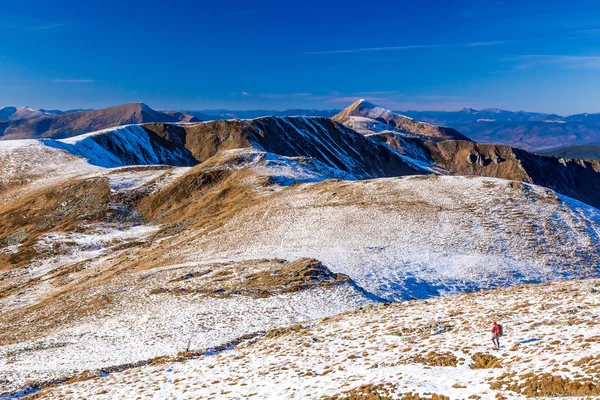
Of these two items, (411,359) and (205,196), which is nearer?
(411,359)

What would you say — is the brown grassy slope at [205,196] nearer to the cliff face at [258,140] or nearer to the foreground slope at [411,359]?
the foreground slope at [411,359]

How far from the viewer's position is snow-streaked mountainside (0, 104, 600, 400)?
16969 mm

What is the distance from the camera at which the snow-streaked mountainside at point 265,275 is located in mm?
16969

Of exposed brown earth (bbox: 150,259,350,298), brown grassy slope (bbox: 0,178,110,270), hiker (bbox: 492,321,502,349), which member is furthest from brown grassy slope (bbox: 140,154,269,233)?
hiker (bbox: 492,321,502,349)

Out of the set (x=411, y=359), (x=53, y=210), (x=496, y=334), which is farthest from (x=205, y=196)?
(x=496, y=334)

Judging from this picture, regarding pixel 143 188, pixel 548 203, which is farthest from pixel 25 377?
pixel 143 188

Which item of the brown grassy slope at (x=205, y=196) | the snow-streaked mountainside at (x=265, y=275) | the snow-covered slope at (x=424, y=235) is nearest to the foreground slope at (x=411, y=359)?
the snow-streaked mountainside at (x=265, y=275)

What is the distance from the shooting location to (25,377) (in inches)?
793

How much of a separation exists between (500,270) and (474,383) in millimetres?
24449

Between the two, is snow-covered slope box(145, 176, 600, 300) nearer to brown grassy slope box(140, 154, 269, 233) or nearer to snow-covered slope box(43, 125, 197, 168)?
brown grassy slope box(140, 154, 269, 233)

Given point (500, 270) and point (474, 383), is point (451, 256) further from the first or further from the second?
point (474, 383)

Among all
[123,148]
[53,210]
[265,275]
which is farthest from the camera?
[123,148]

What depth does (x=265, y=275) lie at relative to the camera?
107ft

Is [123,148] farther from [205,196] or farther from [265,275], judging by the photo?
[265,275]
